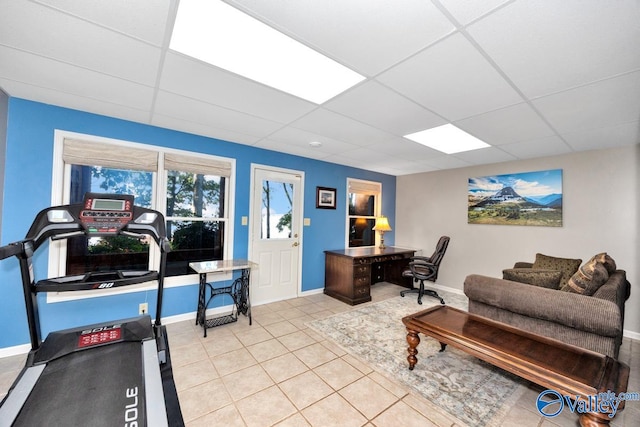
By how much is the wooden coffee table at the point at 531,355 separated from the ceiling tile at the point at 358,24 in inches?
82.2

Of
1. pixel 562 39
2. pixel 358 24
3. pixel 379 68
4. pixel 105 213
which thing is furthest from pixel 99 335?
pixel 562 39

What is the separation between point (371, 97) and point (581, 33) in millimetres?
1236

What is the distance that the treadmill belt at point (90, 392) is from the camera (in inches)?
42.7

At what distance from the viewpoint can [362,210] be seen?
17.3 feet

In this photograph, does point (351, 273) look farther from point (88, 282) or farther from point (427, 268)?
point (88, 282)

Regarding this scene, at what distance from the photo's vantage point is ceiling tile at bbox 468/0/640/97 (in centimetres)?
120

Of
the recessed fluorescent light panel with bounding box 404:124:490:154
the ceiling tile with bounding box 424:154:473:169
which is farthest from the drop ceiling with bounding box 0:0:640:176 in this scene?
the ceiling tile with bounding box 424:154:473:169

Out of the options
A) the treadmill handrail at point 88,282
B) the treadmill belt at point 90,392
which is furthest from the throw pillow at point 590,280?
the treadmill handrail at point 88,282

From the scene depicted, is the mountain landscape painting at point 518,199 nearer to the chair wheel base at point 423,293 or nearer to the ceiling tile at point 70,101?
the chair wheel base at point 423,293

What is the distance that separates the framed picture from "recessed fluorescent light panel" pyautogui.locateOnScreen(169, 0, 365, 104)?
2446mm

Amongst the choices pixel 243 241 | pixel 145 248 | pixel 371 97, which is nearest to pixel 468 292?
pixel 371 97

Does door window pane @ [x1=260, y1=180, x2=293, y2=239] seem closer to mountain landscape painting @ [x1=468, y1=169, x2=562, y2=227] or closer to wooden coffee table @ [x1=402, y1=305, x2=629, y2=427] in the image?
wooden coffee table @ [x1=402, y1=305, x2=629, y2=427]

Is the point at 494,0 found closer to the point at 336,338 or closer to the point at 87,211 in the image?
the point at 87,211

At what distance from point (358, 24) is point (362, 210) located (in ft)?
13.5
